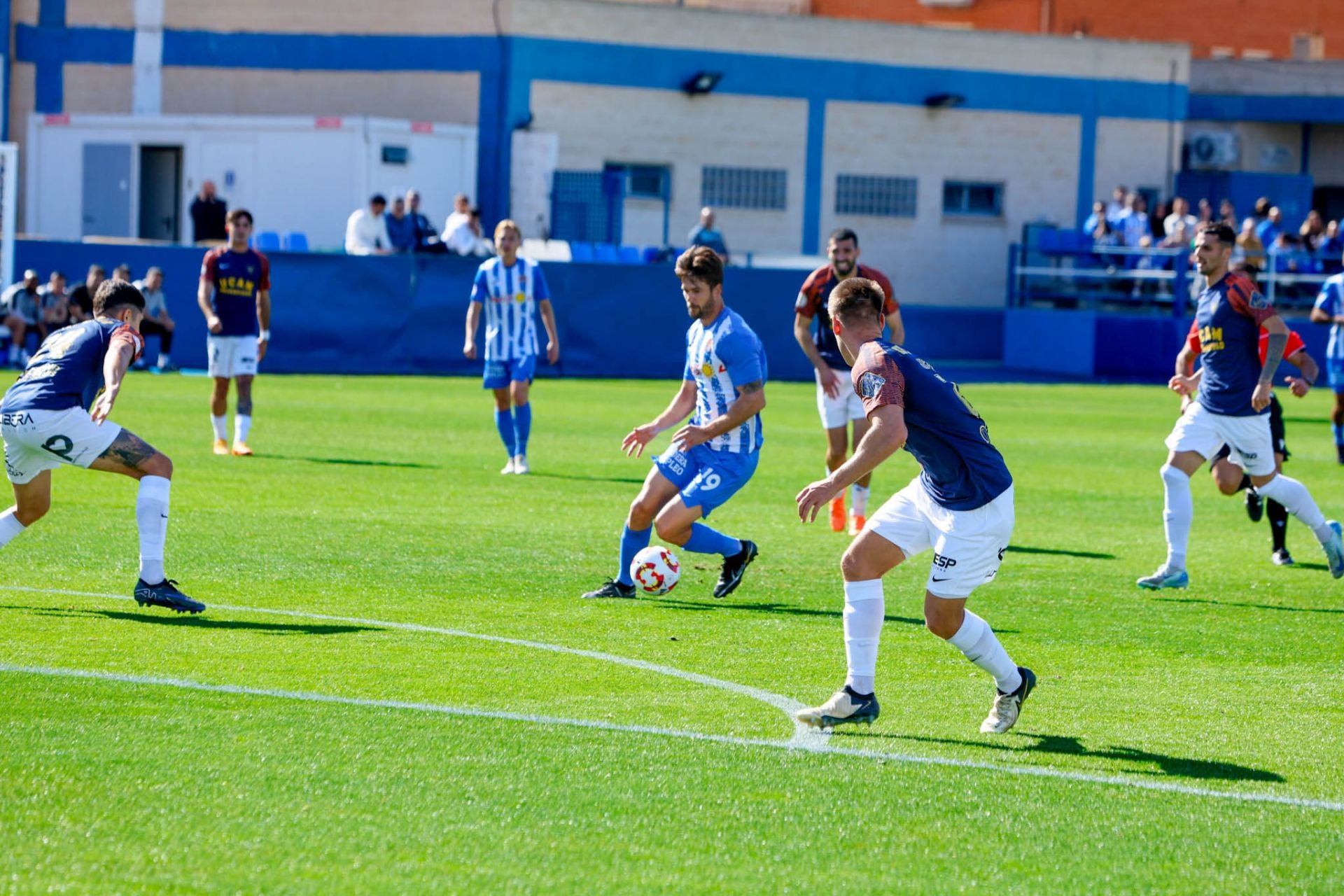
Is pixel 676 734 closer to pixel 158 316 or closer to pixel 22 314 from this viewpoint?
pixel 158 316

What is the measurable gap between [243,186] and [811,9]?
22.2 meters

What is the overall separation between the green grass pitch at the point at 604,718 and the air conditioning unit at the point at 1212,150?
106ft

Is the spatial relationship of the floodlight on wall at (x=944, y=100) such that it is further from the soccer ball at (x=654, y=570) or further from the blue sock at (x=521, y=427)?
the soccer ball at (x=654, y=570)

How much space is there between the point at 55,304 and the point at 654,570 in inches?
737

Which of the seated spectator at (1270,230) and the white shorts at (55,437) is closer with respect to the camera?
the white shorts at (55,437)

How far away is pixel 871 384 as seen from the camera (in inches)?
258

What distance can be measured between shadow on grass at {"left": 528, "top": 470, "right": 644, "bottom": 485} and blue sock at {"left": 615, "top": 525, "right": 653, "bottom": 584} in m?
5.68

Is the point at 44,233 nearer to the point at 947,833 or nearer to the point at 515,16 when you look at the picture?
the point at 515,16

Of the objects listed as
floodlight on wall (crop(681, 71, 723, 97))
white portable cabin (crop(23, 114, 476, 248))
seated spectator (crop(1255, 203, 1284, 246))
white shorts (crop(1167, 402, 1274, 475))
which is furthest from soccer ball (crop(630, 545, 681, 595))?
floodlight on wall (crop(681, 71, 723, 97))

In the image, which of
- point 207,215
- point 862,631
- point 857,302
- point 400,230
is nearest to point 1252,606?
point 862,631

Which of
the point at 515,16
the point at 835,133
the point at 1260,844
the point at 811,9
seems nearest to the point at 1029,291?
the point at 835,133

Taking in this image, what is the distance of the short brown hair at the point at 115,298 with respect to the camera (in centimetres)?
870

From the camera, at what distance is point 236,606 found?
9.05 meters

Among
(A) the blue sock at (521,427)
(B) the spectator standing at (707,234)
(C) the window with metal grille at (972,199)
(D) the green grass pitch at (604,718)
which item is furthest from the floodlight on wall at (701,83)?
(D) the green grass pitch at (604,718)
